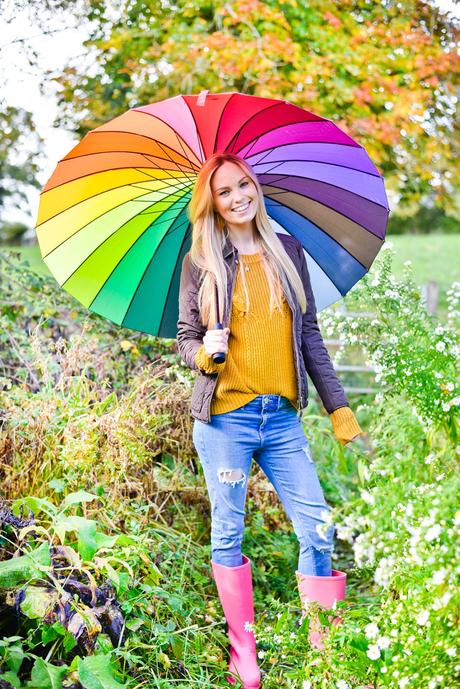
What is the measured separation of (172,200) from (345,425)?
1.18 metres

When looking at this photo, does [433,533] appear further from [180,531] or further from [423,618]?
[180,531]

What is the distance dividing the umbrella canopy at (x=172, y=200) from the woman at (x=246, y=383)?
7.1 inches

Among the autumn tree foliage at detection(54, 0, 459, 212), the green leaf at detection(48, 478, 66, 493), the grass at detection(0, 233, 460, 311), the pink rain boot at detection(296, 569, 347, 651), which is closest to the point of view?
the pink rain boot at detection(296, 569, 347, 651)

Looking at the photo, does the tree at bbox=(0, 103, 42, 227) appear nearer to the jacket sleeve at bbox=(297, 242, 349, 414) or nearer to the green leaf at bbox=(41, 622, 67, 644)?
the jacket sleeve at bbox=(297, 242, 349, 414)

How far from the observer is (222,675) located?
2.94 m

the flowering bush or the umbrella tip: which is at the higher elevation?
the umbrella tip

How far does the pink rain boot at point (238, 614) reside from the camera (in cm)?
296

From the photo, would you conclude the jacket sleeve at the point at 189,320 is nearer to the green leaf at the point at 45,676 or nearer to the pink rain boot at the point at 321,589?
the pink rain boot at the point at 321,589

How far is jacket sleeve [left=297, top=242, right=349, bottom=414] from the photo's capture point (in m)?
3.03

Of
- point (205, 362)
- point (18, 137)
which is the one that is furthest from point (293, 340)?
point (18, 137)

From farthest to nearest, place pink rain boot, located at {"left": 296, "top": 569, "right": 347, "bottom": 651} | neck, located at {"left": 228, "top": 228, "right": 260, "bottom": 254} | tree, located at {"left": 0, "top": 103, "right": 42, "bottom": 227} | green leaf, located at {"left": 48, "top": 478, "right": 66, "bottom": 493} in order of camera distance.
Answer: tree, located at {"left": 0, "top": 103, "right": 42, "bottom": 227}
green leaf, located at {"left": 48, "top": 478, "right": 66, "bottom": 493}
neck, located at {"left": 228, "top": 228, "right": 260, "bottom": 254}
pink rain boot, located at {"left": 296, "top": 569, "right": 347, "bottom": 651}

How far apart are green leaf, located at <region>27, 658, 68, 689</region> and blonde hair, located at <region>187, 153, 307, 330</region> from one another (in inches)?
50.5

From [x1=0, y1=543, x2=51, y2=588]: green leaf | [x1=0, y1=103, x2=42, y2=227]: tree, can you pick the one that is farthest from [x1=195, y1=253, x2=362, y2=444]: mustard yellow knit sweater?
[x1=0, y1=103, x2=42, y2=227]: tree

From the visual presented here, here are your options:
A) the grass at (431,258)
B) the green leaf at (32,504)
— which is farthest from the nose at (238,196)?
the grass at (431,258)
